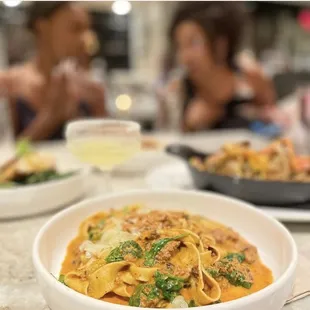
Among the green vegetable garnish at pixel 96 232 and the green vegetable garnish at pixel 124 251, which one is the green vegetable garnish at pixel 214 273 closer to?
the green vegetable garnish at pixel 124 251

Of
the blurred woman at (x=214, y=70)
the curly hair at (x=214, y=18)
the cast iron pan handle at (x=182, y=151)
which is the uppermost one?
the curly hair at (x=214, y=18)

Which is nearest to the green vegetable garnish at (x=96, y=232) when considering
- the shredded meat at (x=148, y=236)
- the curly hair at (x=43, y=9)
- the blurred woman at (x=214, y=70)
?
the shredded meat at (x=148, y=236)

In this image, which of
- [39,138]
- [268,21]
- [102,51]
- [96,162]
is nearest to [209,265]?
[96,162]

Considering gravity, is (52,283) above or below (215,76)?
below

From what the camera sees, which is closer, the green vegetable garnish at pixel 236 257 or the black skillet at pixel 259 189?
the green vegetable garnish at pixel 236 257

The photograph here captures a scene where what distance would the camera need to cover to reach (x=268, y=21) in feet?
25.7

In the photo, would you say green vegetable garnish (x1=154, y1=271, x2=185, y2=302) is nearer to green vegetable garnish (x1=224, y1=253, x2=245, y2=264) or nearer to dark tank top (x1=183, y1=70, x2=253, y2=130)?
green vegetable garnish (x1=224, y1=253, x2=245, y2=264)

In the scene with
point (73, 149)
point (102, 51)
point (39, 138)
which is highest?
point (102, 51)

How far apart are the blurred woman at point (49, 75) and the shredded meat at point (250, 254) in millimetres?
2076

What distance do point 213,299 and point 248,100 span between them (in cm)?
270

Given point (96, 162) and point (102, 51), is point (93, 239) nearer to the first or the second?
point (96, 162)

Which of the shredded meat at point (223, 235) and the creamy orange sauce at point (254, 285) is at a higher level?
the shredded meat at point (223, 235)

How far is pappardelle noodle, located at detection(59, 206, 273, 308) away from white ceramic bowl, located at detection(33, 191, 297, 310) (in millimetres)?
44

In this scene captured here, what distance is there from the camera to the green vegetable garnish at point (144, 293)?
25.6 inches
